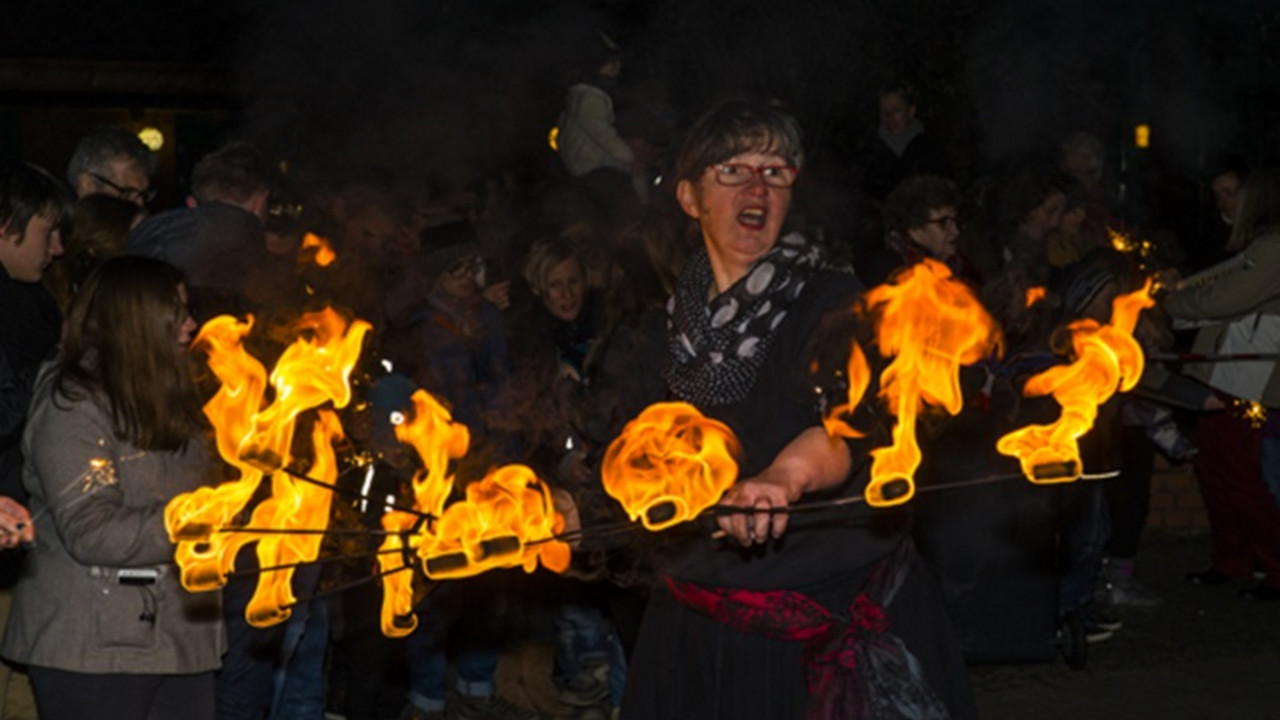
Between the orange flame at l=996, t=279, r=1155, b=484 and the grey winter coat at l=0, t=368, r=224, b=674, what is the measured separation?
2.09 metres

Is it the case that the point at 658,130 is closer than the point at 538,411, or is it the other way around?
the point at 538,411

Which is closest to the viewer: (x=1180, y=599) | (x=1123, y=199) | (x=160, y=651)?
(x=160, y=651)

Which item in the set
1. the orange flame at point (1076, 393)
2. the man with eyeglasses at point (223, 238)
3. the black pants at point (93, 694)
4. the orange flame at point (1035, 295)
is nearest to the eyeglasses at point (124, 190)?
the man with eyeglasses at point (223, 238)

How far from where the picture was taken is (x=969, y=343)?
14.8ft

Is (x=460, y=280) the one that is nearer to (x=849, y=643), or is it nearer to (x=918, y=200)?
(x=918, y=200)

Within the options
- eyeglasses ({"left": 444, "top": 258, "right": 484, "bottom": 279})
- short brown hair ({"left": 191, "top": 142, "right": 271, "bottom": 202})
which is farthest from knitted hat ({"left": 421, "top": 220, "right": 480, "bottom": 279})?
short brown hair ({"left": 191, "top": 142, "right": 271, "bottom": 202})

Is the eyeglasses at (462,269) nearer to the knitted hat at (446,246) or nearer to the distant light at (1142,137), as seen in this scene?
the knitted hat at (446,246)

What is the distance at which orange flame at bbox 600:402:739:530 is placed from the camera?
392cm

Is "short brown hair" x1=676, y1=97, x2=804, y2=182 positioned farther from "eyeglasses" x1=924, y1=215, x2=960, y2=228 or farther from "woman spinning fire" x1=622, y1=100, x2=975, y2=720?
Answer: "eyeglasses" x1=924, y1=215, x2=960, y2=228

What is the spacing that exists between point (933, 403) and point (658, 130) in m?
5.02

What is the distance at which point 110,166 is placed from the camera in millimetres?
6469

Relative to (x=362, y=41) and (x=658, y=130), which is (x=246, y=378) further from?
Answer: (x=362, y=41)

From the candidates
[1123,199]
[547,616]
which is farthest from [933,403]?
[1123,199]

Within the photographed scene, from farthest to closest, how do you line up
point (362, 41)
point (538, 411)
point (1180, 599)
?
1. point (362, 41)
2. point (1180, 599)
3. point (538, 411)
